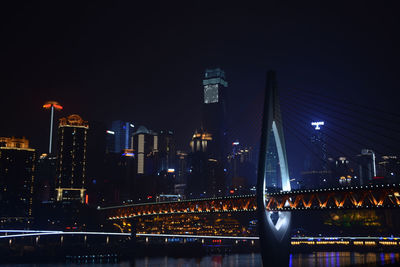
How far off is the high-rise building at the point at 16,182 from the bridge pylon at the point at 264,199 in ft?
311

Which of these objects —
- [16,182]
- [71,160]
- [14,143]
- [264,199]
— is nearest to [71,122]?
[71,160]

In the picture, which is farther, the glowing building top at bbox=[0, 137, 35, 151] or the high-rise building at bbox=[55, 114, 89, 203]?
the high-rise building at bbox=[55, 114, 89, 203]

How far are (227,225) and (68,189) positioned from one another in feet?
189

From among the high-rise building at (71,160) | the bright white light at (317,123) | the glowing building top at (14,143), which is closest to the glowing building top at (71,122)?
the high-rise building at (71,160)

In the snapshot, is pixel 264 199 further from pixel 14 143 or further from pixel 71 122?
pixel 71 122

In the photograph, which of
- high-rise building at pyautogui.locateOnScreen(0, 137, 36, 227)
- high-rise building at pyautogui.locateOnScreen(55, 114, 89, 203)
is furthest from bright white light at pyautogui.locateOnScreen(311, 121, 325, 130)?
high-rise building at pyautogui.locateOnScreen(0, 137, 36, 227)

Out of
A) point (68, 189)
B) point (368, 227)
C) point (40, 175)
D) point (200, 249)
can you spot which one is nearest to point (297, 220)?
point (368, 227)

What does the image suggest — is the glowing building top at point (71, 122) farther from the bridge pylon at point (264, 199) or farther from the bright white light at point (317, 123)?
the bridge pylon at point (264, 199)

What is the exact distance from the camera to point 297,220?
12875cm

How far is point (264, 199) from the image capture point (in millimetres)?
44469

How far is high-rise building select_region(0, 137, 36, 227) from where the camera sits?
12281 centimetres

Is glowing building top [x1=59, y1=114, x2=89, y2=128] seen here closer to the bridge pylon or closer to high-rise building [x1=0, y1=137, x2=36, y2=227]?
high-rise building [x1=0, y1=137, x2=36, y2=227]

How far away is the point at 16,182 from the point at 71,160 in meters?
22.9

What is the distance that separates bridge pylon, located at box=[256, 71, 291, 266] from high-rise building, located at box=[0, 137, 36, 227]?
9493 cm
